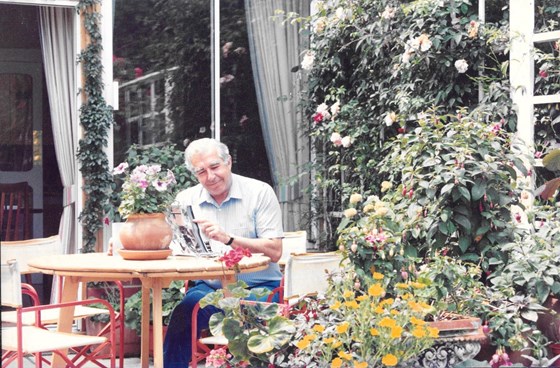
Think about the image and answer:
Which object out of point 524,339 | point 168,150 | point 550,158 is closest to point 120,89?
point 168,150

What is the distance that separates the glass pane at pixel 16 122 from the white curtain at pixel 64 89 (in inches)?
31.5

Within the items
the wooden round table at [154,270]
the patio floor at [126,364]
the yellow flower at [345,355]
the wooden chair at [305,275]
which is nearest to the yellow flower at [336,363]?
the yellow flower at [345,355]

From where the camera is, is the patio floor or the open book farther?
the patio floor

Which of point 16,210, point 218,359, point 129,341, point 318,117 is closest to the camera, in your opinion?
point 218,359

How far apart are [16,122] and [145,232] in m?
3.50

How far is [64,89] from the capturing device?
6.46 meters

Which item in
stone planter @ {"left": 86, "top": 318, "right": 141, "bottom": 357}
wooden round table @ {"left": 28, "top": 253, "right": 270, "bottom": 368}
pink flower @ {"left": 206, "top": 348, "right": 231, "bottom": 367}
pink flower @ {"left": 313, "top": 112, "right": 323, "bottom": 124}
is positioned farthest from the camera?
pink flower @ {"left": 313, "top": 112, "right": 323, "bottom": 124}

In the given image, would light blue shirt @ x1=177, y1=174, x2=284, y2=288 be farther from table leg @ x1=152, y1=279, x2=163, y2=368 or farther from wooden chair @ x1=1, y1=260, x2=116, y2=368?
wooden chair @ x1=1, y1=260, x2=116, y2=368

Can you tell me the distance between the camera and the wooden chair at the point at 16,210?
7035 mm

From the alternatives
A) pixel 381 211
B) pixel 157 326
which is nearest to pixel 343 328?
pixel 381 211

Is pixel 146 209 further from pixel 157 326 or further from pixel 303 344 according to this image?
pixel 303 344

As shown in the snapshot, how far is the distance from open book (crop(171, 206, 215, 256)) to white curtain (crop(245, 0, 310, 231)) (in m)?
2.81

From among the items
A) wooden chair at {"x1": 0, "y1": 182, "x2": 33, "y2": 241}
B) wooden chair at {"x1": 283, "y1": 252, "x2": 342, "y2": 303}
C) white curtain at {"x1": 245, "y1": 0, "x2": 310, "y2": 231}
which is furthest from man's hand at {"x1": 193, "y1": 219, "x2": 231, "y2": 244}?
wooden chair at {"x1": 0, "y1": 182, "x2": 33, "y2": 241}

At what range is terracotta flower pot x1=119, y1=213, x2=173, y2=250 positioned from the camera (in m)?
4.13
